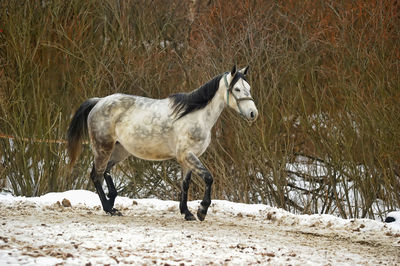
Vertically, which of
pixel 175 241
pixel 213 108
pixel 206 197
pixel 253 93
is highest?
pixel 253 93

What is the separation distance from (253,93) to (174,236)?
4.76 m

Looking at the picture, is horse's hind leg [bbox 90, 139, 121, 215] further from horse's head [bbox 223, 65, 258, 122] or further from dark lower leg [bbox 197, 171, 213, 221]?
horse's head [bbox 223, 65, 258, 122]

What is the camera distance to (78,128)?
8.90m

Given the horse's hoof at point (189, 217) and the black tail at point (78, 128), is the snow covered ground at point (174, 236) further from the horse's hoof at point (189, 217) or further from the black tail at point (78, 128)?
the black tail at point (78, 128)

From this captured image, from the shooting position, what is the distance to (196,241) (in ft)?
19.5

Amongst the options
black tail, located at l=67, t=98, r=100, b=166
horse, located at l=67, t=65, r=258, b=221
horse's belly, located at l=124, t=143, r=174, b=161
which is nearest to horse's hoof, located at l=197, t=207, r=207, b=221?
horse, located at l=67, t=65, r=258, b=221

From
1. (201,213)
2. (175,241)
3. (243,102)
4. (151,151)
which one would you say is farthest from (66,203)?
(175,241)

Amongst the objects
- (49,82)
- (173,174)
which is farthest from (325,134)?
(49,82)

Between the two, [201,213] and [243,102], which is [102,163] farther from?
[243,102]

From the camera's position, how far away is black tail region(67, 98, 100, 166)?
8.84 meters

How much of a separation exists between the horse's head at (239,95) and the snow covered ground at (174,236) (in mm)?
1513

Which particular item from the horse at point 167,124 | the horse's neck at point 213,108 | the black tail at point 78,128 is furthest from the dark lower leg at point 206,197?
the black tail at point 78,128

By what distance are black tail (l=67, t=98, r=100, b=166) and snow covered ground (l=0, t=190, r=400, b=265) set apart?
0.94 metres

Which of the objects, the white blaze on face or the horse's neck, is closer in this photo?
the white blaze on face
